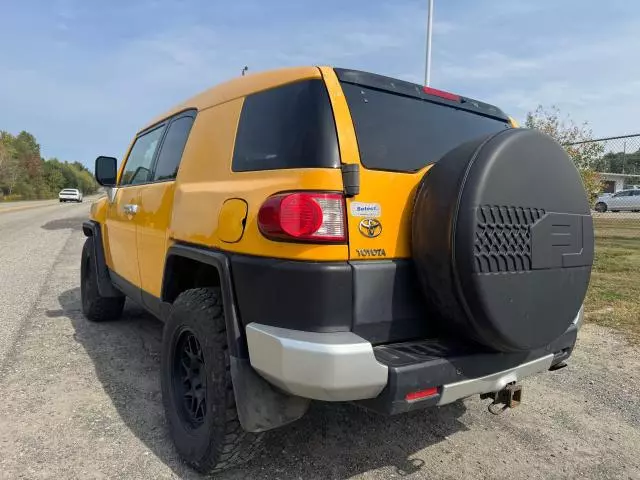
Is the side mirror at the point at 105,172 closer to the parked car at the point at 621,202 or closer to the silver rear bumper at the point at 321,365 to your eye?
the silver rear bumper at the point at 321,365

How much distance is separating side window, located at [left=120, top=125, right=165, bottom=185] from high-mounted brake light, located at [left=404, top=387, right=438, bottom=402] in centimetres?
A: 257

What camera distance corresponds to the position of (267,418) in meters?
2.05

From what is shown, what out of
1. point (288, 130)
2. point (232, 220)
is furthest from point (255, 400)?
point (288, 130)

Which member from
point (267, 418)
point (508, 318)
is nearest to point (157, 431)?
point (267, 418)

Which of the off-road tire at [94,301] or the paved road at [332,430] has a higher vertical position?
the off-road tire at [94,301]

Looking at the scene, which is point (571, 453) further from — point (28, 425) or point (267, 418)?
point (28, 425)

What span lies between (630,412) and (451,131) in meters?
2.23

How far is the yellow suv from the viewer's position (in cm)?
188

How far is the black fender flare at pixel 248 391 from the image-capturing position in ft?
6.66

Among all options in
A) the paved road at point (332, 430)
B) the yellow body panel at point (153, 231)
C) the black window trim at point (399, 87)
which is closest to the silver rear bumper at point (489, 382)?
the paved road at point (332, 430)

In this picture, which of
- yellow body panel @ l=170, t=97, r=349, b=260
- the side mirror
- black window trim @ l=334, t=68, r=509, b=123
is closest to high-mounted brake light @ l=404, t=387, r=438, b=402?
yellow body panel @ l=170, t=97, r=349, b=260

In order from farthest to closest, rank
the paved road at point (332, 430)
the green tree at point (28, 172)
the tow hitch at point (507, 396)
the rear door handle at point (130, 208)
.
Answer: the green tree at point (28, 172) → the rear door handle at point (130, 208) → the paved road at point (332, 430) → the tow hitch at point (507, 396)

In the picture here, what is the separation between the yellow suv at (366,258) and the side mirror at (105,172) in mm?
2392

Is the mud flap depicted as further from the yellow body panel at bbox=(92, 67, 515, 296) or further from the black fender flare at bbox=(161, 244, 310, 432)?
the yellow body panel at bbox=(92, 67, 515, 296)
